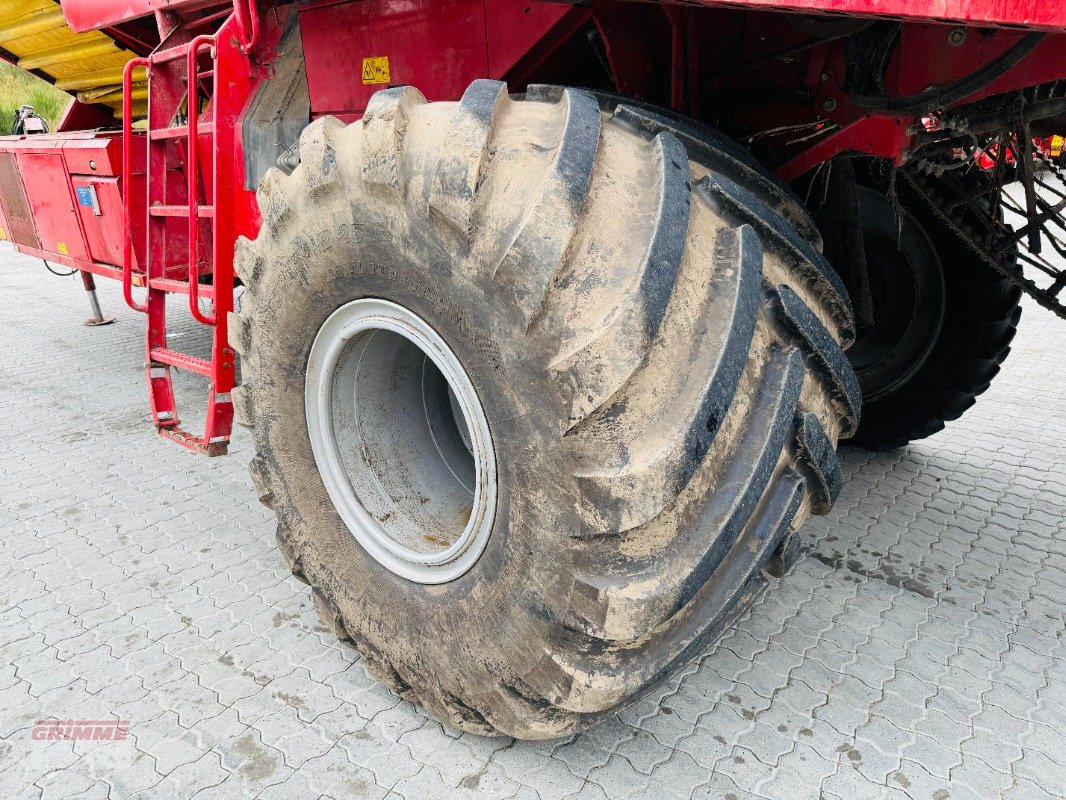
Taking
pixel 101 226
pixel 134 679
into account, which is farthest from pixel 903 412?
pixel 101 226

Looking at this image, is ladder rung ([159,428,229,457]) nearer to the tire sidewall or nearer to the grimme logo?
the tire sidewall

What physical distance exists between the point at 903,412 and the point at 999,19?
2.50 m

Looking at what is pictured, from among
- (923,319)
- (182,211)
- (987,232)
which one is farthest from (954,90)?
(182,211)

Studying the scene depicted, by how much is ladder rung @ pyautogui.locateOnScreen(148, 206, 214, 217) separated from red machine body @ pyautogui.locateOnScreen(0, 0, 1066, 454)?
1 centimetres

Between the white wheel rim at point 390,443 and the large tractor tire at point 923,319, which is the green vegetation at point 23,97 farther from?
the large tractor tire at point 923,319

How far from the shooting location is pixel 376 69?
2.29 m

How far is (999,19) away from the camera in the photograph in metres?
1.06

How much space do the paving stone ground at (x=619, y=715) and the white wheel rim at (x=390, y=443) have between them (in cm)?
46

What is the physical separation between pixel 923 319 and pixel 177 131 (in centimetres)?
301

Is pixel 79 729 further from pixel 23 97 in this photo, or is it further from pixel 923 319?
pixel 23 97

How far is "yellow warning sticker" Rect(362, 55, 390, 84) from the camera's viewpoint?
2.26m

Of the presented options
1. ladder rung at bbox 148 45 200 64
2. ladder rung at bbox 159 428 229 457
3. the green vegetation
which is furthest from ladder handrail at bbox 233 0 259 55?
the green vegetation

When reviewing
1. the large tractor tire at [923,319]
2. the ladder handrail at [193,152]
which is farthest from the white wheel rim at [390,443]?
the large tractor tire at [923,319]

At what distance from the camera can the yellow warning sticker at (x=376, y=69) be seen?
226cm
